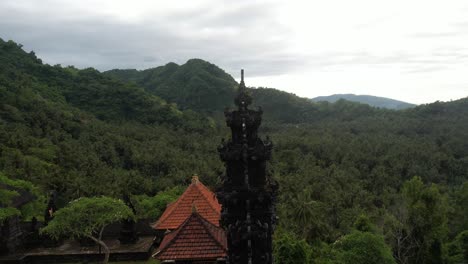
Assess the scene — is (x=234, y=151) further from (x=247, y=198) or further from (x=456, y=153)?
(x=456, y=153)

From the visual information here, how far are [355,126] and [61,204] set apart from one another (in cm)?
8662

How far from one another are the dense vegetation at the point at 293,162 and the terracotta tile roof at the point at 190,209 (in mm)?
7066

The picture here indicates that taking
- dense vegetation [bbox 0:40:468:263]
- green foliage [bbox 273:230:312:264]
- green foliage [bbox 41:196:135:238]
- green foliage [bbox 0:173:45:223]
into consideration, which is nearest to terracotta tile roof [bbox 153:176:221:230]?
green foliage [bbox 41:196:135:238]

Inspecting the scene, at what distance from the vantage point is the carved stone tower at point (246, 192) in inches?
346

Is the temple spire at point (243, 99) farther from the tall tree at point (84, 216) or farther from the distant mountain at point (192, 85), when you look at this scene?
the distant mountain at point (192, 85)

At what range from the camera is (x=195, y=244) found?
1314 centimetres

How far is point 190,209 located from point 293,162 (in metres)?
51.9

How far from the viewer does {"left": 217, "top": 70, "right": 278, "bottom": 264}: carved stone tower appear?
8.80 metres

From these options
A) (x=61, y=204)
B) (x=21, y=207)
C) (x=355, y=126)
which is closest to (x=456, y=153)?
(x=355, y=126)

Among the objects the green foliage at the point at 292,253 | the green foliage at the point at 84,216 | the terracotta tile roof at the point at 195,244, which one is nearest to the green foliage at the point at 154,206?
the green foliage at the point at 84,216

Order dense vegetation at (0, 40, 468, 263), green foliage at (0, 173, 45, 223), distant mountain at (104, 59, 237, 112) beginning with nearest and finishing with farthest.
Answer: green foliage at (0, 173, 45, 223), dense vegetation at (0, 40, 468, 263), distant mountain at (104, 59, 237, 112)

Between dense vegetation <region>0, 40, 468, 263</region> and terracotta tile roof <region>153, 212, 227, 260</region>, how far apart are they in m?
9.94

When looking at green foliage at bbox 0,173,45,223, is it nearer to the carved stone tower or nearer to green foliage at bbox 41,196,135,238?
green foliage at bbox 41,196,135,238

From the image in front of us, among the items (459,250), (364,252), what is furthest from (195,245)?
(459,250)
